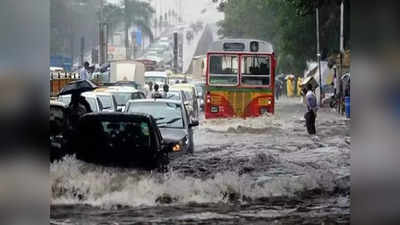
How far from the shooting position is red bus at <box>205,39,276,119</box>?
6535 millimetres

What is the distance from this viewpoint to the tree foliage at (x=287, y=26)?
648 centimetres

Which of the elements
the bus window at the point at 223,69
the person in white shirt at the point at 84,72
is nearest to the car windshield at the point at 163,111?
the bus window at the point at 223,69

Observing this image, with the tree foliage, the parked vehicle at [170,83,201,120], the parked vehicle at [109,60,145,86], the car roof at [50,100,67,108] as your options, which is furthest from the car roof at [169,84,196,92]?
the car roof at [50,100,67,108]

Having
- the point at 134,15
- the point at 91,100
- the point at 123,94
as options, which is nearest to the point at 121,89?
the point at 123,94

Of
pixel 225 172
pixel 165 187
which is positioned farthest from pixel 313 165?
pixel 165 187

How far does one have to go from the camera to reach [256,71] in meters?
6.57

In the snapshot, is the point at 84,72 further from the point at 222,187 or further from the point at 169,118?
the point at 222,187

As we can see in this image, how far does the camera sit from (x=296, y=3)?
6.67 meters

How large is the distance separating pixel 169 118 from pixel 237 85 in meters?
0.60

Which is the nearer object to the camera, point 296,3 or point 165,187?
point 165,187
